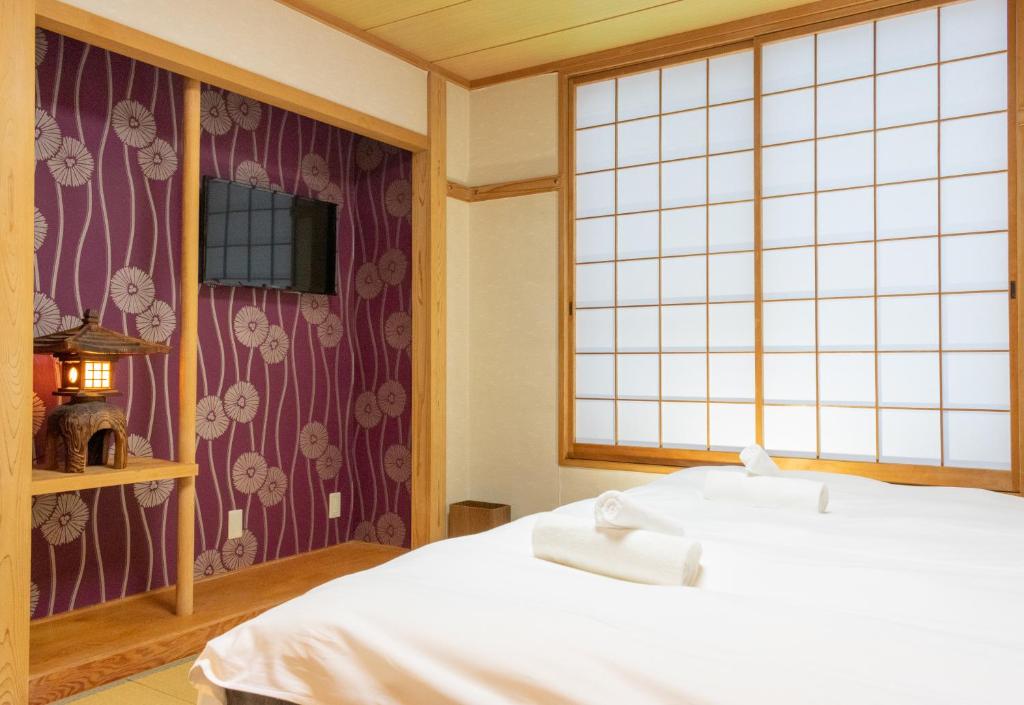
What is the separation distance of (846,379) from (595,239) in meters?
1.39

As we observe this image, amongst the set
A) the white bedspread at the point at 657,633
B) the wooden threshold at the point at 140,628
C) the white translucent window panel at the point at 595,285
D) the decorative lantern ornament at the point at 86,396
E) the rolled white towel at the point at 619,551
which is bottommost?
the wooden threshold at the point at 140,628

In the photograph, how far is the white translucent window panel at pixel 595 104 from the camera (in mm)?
3861

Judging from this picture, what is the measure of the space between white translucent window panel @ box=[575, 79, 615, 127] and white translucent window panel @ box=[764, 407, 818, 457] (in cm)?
170

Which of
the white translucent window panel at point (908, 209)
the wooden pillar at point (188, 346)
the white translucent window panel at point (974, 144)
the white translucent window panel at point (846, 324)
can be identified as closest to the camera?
the wooden pillar at point (188, 346)

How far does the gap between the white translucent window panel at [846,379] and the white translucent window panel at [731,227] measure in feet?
2.09

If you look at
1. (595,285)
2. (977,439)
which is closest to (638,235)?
(595,285)

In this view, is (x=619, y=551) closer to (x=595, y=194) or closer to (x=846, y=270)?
(x=846, y=270)

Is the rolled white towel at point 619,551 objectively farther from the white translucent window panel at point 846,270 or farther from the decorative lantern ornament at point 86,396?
the white translucent window panel at point 846,270

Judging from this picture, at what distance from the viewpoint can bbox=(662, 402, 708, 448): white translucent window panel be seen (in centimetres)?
356

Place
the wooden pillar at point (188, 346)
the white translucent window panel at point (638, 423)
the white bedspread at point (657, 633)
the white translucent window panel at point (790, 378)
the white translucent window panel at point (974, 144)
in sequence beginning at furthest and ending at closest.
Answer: the white translucent window panel at point (638, 423) → the white translucent window panel at point (790, 378) → the white translucent window panel at point (974, 144) → the wooden pillar at point (188, 346) → the white bedspread at point (657, 633)

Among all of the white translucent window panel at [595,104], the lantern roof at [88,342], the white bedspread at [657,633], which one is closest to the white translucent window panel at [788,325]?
the white translucent window panel at [595,104]

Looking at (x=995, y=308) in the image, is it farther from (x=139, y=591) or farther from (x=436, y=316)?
(x=139, y=591)

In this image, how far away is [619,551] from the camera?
5.02 ft

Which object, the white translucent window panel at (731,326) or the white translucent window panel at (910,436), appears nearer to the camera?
the white translucent window panel at (910,436)
